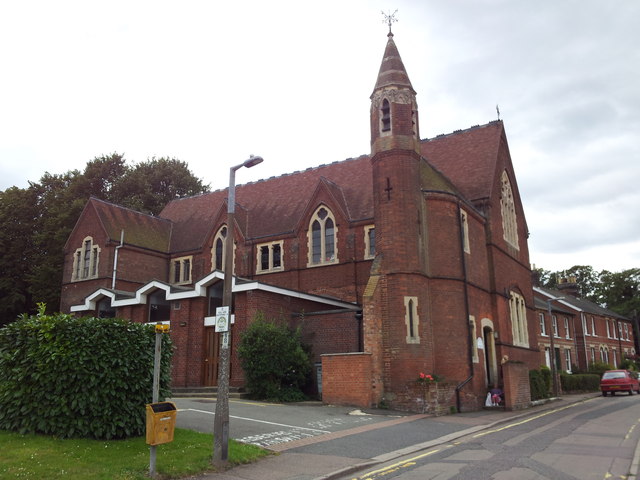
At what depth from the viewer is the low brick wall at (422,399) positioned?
1952cm

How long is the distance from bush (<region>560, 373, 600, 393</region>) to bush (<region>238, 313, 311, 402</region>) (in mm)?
21842

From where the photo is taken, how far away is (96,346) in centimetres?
1132

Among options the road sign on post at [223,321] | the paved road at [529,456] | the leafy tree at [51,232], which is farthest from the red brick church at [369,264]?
the road sign on post at [223,321]

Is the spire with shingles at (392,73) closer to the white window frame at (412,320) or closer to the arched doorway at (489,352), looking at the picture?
the white window frame at (412,320)

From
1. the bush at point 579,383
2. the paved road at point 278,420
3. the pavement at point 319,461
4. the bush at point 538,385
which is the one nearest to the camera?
the pavement at point 319,461

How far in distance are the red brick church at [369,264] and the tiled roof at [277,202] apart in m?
0.12

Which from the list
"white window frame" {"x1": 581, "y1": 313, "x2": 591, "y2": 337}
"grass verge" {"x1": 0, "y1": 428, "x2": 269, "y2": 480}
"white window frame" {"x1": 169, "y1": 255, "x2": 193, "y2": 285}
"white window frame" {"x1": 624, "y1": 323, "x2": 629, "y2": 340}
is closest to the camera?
"grass verge" {"x1": 0, "y1": 428, "x2": 269, "y2": 480}

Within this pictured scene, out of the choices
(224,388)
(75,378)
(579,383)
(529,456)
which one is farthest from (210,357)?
(579,383)

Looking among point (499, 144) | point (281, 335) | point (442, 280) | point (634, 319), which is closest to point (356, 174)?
point (499, 144)

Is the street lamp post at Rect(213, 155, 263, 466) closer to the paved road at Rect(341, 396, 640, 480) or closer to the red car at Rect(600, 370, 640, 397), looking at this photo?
the paved road at Rect(341, 396, 640, 480)

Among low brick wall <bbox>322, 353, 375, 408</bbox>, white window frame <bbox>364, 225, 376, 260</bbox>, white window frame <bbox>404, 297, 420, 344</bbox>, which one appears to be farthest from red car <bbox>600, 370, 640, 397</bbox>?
low brick wall <bbox>322, 353, 375, 408</bbox>

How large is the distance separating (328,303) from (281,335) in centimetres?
599

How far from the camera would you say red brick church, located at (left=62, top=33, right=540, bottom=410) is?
839 inches

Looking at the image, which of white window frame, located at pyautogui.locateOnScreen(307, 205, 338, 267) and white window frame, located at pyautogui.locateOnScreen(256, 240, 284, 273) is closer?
white window frame, located at pyautogui.locateOnScreen(307, 205, 338, 267)
